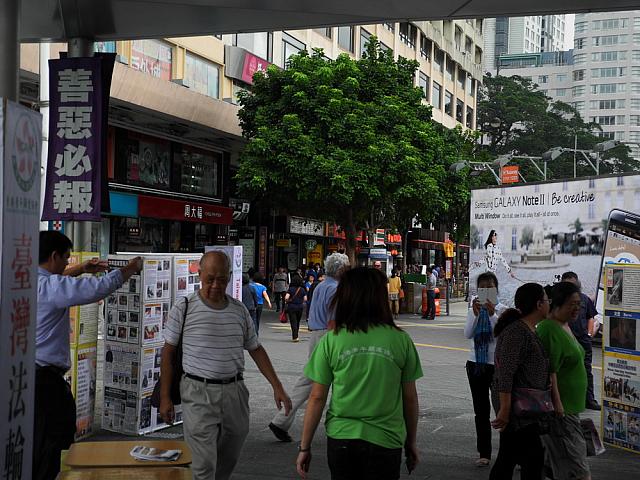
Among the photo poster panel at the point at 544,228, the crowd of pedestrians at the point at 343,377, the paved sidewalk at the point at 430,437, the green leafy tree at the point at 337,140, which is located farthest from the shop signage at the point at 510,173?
the crowd of pedestrians at the point at 343,377

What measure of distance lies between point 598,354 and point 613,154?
71.7 metres

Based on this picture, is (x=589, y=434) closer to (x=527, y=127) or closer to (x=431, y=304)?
(x=431, y=304)

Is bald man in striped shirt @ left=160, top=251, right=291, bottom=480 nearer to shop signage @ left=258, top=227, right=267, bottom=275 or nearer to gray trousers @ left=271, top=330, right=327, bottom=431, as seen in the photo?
gray trousers @ left=271, top=330, right=327, bottom=431

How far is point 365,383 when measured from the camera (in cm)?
406

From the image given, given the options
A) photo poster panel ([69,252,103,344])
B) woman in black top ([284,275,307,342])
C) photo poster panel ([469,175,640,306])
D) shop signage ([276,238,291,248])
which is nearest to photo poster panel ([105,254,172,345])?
photo poster panel ([69,252,103,344])

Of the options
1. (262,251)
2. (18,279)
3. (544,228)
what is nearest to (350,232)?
(262,251)

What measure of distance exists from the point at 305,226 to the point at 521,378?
111 ft

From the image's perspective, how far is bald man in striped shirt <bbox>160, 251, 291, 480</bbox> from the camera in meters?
5.11

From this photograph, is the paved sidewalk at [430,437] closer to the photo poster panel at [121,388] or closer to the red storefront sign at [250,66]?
the photo poster panel at [121,388]

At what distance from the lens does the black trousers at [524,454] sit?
555cm

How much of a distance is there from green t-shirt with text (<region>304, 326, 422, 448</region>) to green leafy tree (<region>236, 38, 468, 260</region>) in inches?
878

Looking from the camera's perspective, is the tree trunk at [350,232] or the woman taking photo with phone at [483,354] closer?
the woman taking photo with phone at [483,354]

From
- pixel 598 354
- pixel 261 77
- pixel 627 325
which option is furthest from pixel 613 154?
pixel 627 325

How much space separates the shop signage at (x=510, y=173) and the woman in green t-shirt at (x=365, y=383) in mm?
32866
